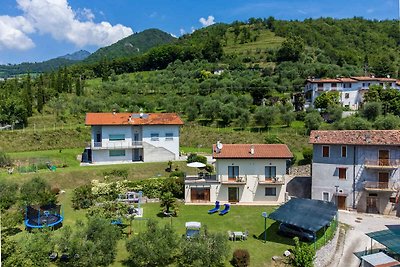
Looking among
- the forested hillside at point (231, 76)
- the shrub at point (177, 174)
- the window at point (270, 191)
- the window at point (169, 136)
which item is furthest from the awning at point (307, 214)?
the forested hillside at point (231, 76)

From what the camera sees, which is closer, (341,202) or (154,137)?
(341,202)

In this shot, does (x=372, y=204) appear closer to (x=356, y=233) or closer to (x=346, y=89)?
(x=356, y=233)

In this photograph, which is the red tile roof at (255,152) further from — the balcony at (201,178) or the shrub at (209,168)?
the shrub at (209,168)

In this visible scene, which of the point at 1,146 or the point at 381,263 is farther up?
the point at 1,146

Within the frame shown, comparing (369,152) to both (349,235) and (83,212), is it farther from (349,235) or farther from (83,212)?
(83,212)

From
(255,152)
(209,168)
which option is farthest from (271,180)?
(209,168)

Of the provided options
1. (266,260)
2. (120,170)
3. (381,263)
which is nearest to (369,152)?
(381,263)

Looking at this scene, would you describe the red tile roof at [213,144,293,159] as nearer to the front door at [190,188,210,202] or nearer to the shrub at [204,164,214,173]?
the front door at [190,188,210,202]
